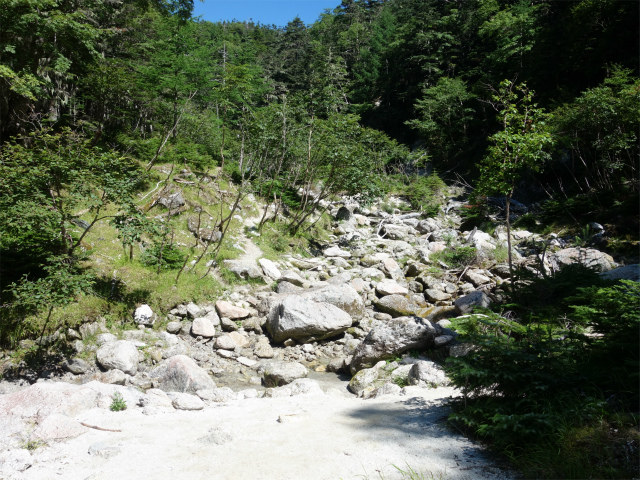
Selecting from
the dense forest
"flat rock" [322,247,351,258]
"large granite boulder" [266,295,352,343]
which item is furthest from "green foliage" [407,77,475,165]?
"large granite boulder" [266,295,352,343]

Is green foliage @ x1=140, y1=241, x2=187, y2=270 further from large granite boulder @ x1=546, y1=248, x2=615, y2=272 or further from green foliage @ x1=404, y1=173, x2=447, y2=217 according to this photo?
green foliage @ x1=404, y1=173, x2=447, y2=217

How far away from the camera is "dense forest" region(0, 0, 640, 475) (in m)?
6.86

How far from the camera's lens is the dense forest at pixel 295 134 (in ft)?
22.5

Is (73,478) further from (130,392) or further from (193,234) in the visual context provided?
(193,234)

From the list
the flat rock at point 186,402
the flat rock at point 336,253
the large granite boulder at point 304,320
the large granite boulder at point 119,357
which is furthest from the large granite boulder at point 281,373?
the flat rock at point 336,253

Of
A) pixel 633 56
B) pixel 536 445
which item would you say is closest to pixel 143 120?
pixel 536 445

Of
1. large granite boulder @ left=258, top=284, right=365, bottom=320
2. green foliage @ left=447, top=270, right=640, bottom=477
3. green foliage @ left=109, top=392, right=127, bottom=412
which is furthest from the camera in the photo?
large granite boulder @ left=258, top=284, right=365, bottom=320

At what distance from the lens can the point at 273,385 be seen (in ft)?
23.1

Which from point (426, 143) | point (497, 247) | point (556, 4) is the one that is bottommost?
point (497, 247)

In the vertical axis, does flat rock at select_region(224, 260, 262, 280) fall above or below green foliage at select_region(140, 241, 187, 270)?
below

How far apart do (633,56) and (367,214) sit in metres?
16.1

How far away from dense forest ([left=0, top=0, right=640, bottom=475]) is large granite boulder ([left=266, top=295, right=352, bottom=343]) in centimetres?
301

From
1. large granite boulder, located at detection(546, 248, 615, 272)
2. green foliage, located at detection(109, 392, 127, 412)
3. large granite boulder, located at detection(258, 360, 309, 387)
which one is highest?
large granite boulder, located at detection(546, 248, 615, 272)

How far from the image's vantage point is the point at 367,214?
2300 centimetres
